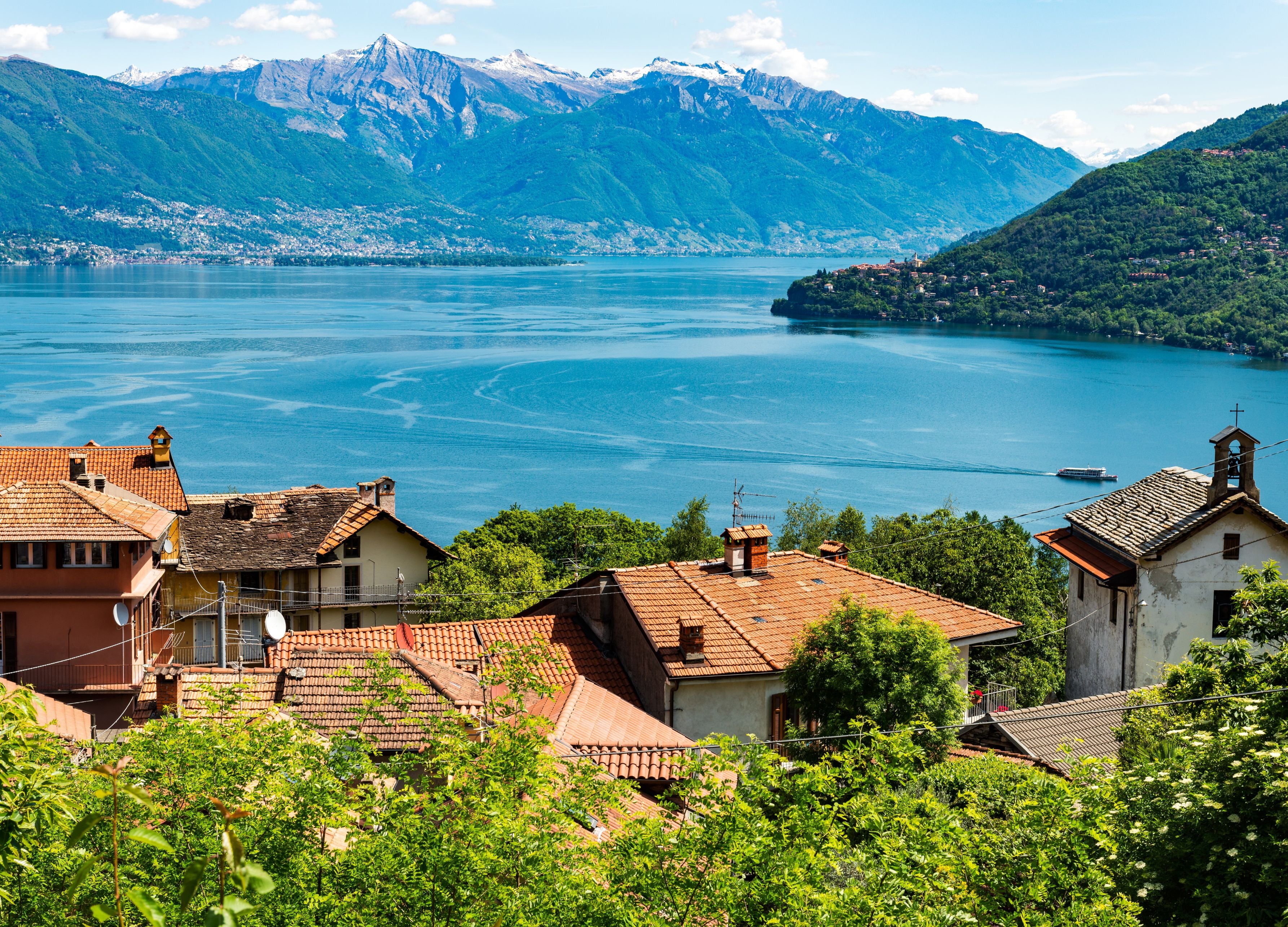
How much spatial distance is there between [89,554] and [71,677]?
2693mm

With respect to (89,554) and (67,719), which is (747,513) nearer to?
(89,554)

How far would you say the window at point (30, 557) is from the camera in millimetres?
27219

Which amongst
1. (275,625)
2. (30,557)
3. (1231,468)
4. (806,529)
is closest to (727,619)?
(275,625)

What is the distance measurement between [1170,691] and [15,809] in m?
14.7

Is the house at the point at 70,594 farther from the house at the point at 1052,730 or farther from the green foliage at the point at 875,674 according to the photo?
the house at the point at 1052,730

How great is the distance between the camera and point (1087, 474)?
3760 inches

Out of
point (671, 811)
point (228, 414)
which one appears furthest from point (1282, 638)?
point (228, 414)

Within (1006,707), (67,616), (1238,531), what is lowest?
(1006,707)

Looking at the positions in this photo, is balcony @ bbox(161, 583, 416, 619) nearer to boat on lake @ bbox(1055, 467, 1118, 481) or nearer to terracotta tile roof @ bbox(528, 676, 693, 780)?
terracotta tile roof @ bbox(528, 676, 693, 780)

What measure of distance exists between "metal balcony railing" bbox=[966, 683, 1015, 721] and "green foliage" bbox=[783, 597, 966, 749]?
567 centimetres

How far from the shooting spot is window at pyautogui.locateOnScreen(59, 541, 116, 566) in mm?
27422

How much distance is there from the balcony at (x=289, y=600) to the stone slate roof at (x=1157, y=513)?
23.0 m

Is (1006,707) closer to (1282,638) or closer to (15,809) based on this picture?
(1282,638)

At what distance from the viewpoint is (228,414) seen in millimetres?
→ 113750
